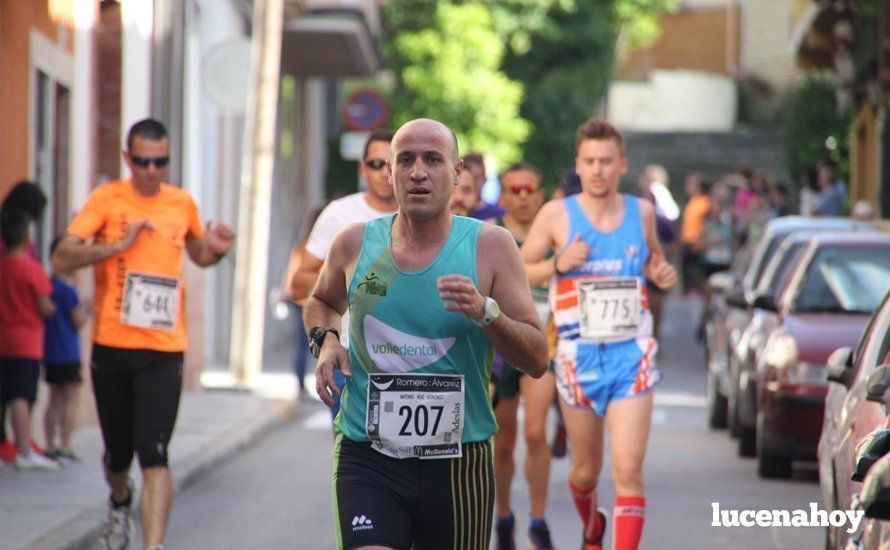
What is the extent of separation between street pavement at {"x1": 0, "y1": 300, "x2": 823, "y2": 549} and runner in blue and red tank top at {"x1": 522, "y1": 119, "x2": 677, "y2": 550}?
141cm

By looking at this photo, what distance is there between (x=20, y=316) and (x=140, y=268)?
3.41 meters

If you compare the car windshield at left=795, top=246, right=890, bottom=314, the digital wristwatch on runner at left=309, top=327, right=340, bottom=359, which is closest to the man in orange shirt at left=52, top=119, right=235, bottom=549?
the digital wristwatch on runner at left=309, top=327, right=340, bottom=359

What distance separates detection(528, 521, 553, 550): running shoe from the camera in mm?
9023

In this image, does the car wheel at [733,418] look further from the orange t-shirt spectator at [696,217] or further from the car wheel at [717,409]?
the orange t-shirt spectator at [696,217]

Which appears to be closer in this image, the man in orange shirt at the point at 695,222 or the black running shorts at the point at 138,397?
the black running shorts at the point at 138,397

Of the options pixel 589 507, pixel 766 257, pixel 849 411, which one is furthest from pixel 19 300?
pixel 766 257

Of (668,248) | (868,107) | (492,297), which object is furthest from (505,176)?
(868,107)

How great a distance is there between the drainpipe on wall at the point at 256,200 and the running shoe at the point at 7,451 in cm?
673

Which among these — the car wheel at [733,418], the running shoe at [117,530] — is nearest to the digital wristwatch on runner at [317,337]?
the running shoe at [117,530]

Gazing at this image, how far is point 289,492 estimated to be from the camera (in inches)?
456

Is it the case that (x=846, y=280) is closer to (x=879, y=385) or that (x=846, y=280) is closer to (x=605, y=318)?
(x=605, y=318)

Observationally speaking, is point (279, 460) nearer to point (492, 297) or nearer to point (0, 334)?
point (0, 334)

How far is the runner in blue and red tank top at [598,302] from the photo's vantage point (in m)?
8.18

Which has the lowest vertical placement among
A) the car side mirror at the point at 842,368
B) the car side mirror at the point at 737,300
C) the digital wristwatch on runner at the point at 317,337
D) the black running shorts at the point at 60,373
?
the black running shorts at the point at 60,373
